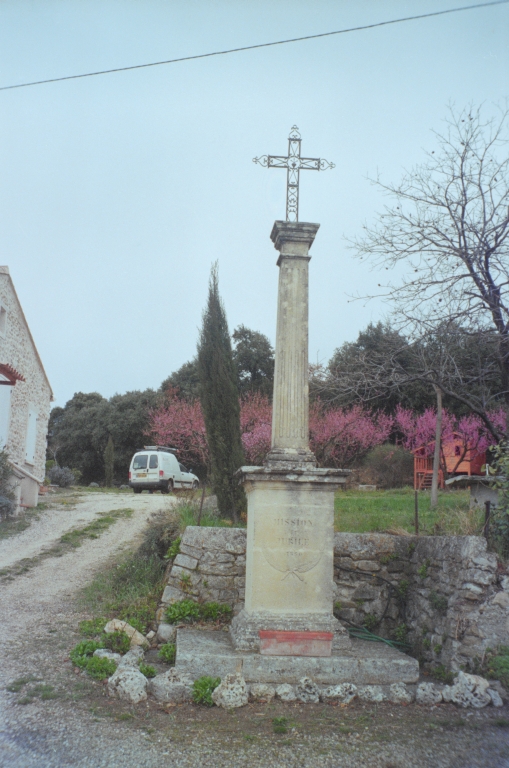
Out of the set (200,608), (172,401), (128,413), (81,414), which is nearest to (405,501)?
(200,608)

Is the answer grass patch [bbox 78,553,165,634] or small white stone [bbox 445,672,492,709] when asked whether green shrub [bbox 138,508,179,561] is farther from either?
small white stone [bbox 445,672,492,709]

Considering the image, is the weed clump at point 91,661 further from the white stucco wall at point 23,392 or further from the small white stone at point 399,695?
the white stucco wall at point 23,392

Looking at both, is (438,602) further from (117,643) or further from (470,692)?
(117,643)

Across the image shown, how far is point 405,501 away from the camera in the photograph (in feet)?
39.6

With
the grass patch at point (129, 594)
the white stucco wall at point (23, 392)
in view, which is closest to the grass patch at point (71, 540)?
the grass patch at point (129, 594)

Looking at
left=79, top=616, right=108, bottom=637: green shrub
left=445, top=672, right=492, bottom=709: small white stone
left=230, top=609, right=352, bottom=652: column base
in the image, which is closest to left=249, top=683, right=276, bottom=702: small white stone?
left=230, top=609, right=352, bottom=652: column base

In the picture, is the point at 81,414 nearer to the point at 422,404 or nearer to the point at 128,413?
the point at 128,413

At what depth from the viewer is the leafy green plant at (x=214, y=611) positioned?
638 centimetres

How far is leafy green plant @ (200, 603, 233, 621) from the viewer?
6383 mm

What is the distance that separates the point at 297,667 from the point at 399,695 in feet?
2.83

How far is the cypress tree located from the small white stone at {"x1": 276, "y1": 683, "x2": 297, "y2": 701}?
137 inches

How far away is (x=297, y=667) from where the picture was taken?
5.16 metres

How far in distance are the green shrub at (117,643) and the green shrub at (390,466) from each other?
50.2ft

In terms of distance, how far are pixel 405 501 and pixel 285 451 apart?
7.08 metres
